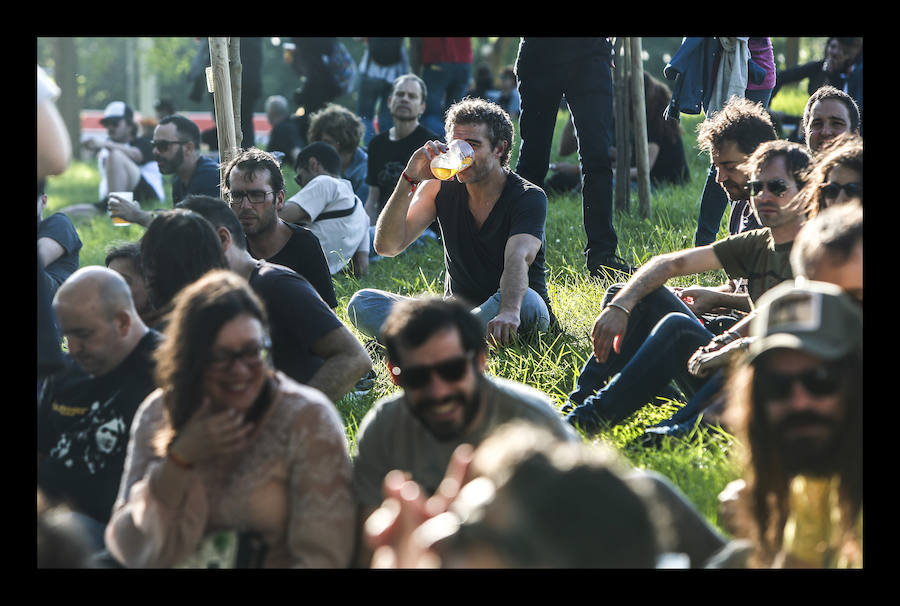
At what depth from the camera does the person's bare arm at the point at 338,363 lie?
427cm

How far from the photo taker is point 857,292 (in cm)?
325

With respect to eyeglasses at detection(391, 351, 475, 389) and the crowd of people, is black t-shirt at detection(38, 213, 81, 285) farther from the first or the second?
eyeglasses at detection(391, 351, 475, 389)

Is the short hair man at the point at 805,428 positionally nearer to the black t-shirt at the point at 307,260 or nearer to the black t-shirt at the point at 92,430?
the black t-shirt at the point at 92,430

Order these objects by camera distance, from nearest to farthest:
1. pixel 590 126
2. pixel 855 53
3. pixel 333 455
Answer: pixel 333 455 < pixel 590 126 < pixel 855 53

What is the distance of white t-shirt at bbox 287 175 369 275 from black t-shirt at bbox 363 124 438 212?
0.95 m

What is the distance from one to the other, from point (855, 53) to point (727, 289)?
3.72 meters

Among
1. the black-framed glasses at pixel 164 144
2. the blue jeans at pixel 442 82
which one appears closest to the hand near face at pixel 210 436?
the black-framed glasses at pixel 164 144

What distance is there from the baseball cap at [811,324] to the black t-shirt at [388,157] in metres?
6.49

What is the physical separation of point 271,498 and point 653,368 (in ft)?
6.46

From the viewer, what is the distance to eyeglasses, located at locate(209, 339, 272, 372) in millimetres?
3092

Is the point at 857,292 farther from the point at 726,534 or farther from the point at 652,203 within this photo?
the point at 652,203

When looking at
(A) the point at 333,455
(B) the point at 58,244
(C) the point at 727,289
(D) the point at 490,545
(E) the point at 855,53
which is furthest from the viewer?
(E) the point at 855,53

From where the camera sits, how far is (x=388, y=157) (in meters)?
9.28
